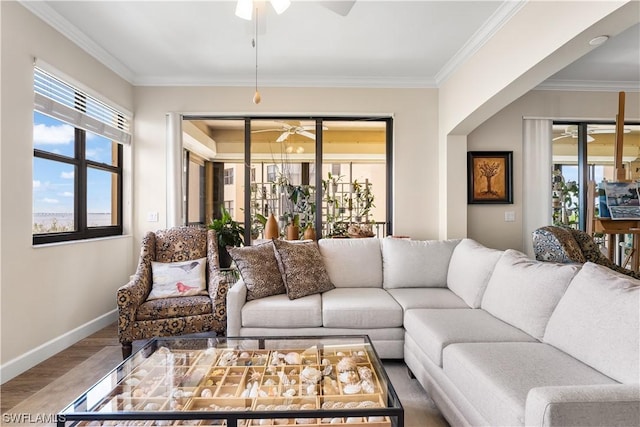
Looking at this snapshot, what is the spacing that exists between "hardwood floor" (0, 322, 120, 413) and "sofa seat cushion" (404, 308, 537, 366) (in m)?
2.57

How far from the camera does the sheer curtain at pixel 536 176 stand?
418 centimetres

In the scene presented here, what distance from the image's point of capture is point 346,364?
1.78 metres

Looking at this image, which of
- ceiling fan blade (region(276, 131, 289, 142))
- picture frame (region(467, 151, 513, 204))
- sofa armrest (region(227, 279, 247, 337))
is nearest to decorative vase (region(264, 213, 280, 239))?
sofa armrest (region(227, 279, 247, 337))

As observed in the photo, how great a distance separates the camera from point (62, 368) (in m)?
2.64

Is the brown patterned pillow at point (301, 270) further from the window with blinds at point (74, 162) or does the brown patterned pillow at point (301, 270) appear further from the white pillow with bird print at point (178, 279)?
the window with blinds at point (74, 162)

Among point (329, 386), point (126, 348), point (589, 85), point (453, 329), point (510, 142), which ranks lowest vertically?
point (126, 348)

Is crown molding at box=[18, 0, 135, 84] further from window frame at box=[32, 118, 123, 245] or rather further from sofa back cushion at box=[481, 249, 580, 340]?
sofa back cushion at box=[481, 249, 580, 340]

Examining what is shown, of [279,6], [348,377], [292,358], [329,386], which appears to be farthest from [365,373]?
[279,6]

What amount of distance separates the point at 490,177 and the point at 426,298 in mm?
2182

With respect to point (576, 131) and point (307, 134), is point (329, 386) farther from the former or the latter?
point (576, 131)

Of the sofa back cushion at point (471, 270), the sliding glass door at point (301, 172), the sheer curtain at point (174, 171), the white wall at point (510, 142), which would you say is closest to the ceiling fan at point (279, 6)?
the sofa back cushion at point (471, 270)

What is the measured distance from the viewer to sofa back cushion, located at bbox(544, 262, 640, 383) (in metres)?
1.35

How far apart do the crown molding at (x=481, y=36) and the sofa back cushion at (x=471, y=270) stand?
1.88 meters

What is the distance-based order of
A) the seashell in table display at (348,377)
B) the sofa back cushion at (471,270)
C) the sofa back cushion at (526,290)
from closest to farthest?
the seashell in table display at (348,377) → the sofa back cushion at (526,290) → the sofa back cushion at (471,270)
